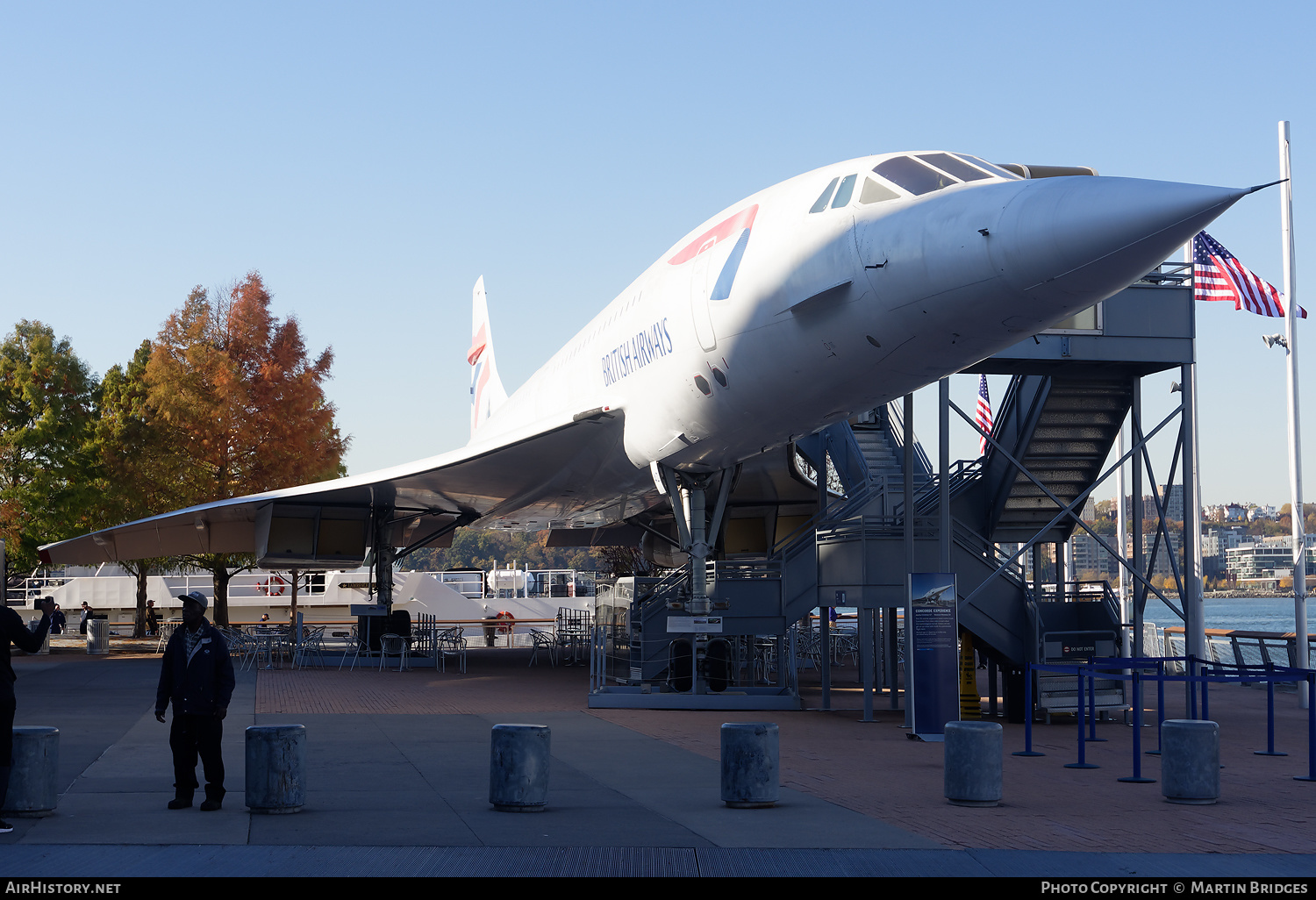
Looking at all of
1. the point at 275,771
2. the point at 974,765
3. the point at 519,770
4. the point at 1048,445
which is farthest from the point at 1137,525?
the point at 275,771

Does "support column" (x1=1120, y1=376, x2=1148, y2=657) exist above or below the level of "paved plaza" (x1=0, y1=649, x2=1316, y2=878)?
above

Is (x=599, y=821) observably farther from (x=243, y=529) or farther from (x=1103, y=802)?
(x=243, y=529)

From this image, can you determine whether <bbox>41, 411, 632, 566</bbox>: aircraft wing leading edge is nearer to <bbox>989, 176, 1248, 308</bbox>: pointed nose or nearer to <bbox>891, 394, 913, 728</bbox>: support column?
<bbox>891, 394, 913, 728</bbox>: support column

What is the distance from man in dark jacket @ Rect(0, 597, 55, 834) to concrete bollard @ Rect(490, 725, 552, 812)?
8.38 ft

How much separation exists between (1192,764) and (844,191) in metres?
5.00

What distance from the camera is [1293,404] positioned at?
17.8m

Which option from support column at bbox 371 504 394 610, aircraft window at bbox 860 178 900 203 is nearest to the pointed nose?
aircraft window at bbox 860 178 900 203

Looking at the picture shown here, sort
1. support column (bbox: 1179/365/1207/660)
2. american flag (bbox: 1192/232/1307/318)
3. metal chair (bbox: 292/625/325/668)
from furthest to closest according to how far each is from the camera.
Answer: metal chair (bbox: 292/625/325/668) < american flag (bbox: 1192/232/1307/318) < support column (bbox: 1179/365/1207/660)

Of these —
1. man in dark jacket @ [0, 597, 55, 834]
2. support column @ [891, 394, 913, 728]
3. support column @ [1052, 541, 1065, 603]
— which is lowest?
man in dark jacket @ [0, 597, 55, 834]

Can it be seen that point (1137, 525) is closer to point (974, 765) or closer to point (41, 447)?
point (974, 765)

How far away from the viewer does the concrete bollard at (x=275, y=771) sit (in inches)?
267

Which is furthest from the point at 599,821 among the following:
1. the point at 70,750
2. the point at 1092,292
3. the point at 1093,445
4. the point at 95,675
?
the point at 95,675

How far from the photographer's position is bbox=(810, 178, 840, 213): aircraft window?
388 inches

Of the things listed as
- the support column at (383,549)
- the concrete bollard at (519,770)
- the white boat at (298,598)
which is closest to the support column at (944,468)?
the concrete bollard at (519,770)
